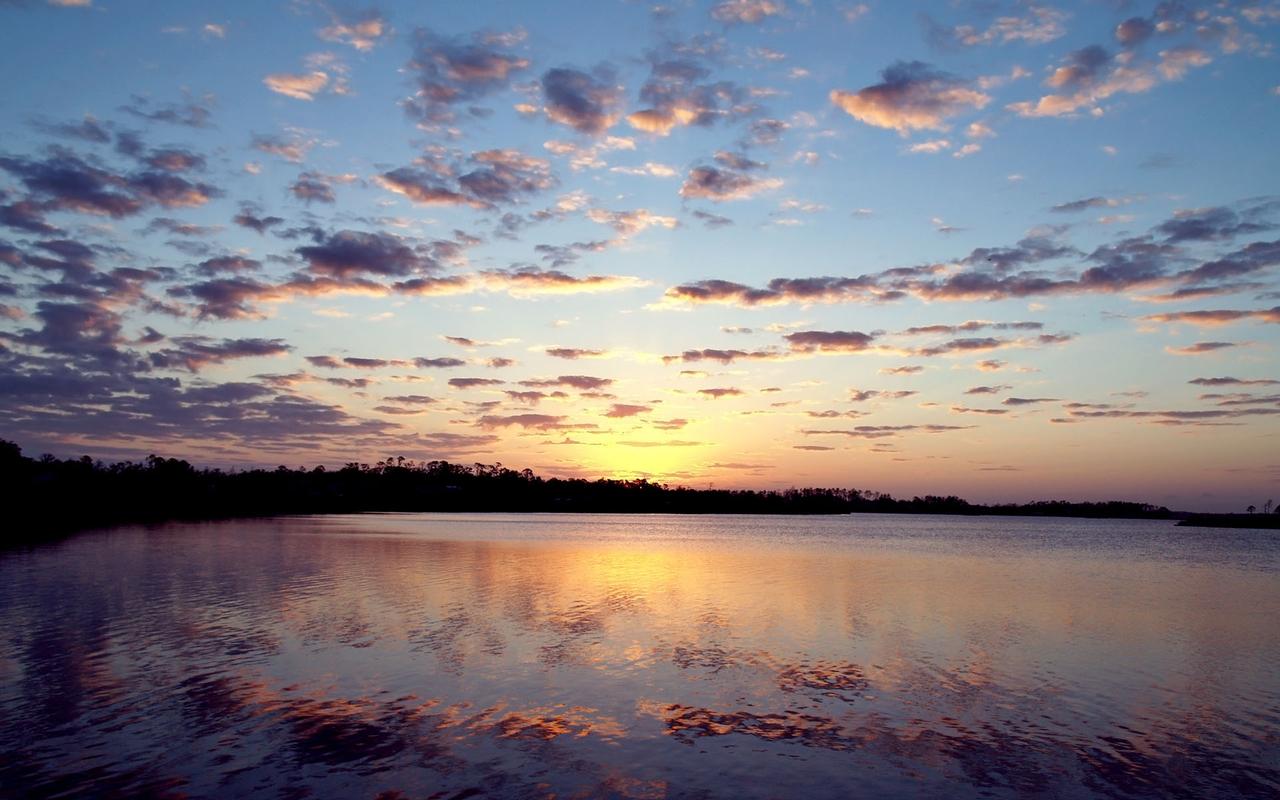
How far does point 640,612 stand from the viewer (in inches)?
1385

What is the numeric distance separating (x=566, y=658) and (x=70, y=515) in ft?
434

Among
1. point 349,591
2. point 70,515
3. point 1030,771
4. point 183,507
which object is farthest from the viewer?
point 183,507

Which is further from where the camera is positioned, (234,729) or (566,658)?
(566,658)

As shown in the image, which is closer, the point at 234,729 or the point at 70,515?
the point at 234,729

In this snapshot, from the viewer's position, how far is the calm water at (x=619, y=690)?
14.8m

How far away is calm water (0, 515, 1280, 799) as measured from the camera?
14.8m

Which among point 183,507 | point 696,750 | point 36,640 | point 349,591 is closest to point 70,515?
point 183,507

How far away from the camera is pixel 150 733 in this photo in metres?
16.5

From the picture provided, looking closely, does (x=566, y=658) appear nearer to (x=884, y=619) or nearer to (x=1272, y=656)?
(x=884, y=619)

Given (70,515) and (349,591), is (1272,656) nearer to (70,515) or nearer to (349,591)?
(349,591)

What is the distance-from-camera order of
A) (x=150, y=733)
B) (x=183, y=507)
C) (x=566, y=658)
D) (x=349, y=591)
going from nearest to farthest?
(x=150, y=733) < (x=566, y=658) < (x=349, y=591) < (x=183, y=507)

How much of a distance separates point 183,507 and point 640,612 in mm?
169265

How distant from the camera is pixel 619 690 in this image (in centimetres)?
2095

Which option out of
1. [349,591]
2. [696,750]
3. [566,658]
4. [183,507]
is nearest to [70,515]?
[183,507]
